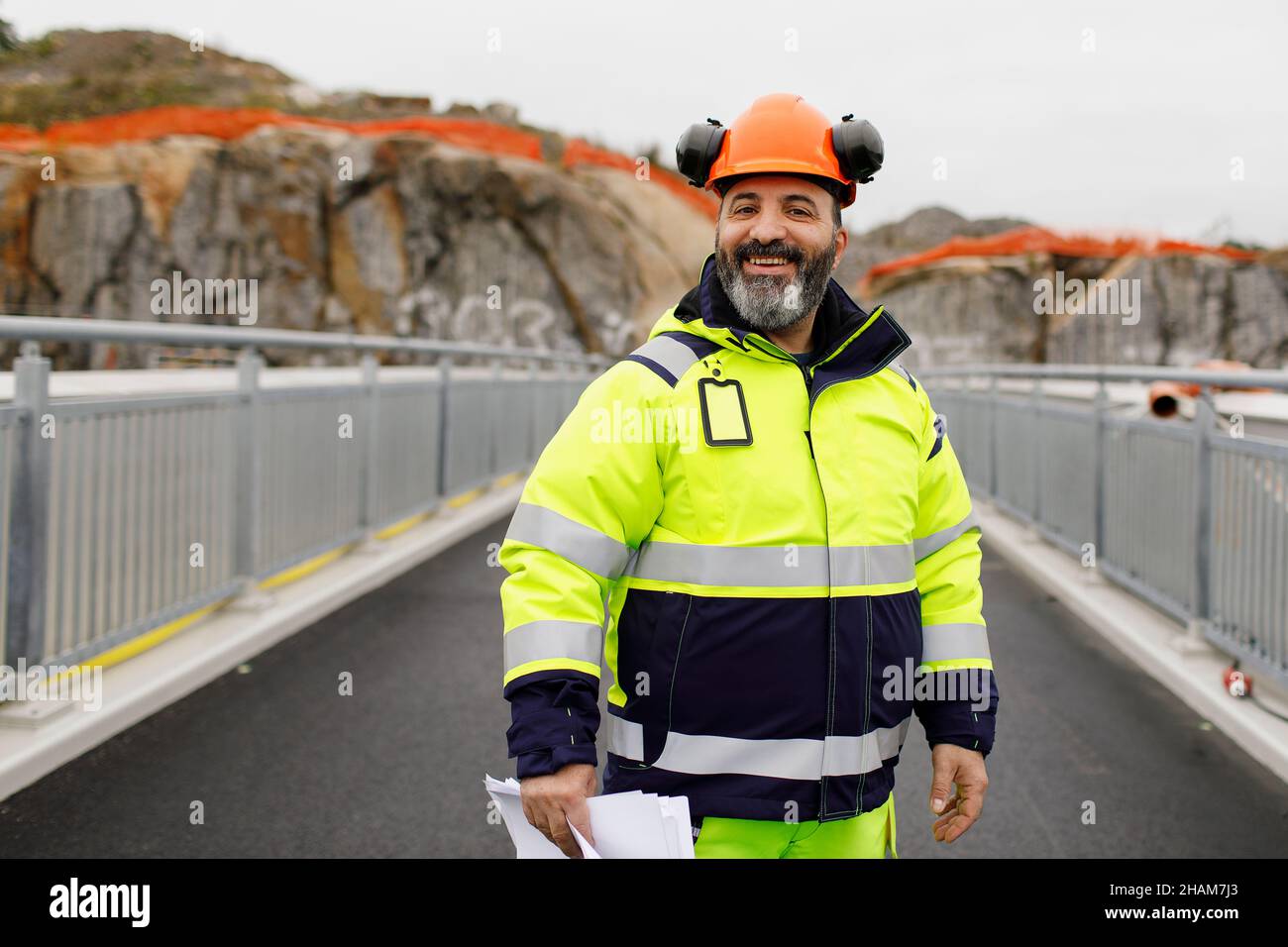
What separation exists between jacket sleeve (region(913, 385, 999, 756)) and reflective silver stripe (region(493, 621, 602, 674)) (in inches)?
29.0

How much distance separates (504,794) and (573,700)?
24cm

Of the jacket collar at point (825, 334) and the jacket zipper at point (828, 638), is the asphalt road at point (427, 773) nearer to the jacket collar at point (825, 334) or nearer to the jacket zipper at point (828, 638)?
the jacket zipper at point (828, 638)

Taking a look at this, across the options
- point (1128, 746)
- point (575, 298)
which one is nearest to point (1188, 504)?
point (1128, 746)

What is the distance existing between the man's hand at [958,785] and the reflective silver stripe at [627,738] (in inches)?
24.2

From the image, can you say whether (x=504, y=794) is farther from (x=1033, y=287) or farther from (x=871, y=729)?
(x=1033, y=287)

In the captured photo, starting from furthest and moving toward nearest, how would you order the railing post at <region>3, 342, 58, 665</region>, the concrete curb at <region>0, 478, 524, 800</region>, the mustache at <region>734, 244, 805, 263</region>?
the railing post at <region>3, 342, 58, 665</region> → the concrete curb at <region>0, 478, 524, 800</region> → the mustache at <region>734, 244, 805, 263</region>

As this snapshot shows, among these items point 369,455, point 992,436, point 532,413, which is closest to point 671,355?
point 369,455

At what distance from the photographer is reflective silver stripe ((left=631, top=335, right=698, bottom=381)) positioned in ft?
6.86

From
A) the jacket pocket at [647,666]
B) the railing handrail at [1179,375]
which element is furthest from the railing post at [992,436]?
the jacket pocket at [647,666]

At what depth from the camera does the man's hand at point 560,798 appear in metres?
1.86

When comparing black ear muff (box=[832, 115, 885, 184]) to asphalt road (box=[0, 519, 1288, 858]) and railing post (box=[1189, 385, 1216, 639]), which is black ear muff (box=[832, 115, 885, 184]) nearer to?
asphalt road (box=[0, 519, 1288, 858])

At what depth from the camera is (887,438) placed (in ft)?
7.09

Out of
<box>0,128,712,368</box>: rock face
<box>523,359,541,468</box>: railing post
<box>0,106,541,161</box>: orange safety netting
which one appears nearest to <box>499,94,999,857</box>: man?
<box>523,359,541,468</box>: railing post

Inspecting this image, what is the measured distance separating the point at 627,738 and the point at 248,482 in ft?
15.3
